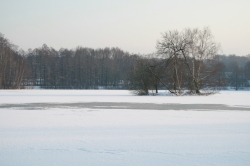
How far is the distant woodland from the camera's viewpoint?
37594 millimetres

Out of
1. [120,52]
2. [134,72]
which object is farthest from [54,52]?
[134,72]

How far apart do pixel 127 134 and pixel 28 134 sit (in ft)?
9.86

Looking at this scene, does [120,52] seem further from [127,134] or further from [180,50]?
[127,134]

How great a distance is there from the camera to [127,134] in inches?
329

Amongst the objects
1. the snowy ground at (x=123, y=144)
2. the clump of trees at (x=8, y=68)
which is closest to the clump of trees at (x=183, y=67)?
the snowy ground at (x=123, y=144)

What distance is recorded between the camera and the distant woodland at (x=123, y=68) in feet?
123

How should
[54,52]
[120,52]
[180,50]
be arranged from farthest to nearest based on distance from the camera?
1. [120,52]
2. [54,52]
3. [180,50]

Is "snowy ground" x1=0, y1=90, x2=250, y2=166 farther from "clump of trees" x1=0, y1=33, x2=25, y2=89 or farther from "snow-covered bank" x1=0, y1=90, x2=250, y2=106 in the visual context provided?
"clump of trees" x1=0, y1=33, x2=25, y2=89

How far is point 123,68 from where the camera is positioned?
99500 millimetres

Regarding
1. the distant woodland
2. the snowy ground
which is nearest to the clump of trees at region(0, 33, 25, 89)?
the distant woodland

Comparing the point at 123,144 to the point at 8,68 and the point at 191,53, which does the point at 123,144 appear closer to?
the point at 191,53

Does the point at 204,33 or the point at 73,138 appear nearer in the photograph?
the point at 73,138

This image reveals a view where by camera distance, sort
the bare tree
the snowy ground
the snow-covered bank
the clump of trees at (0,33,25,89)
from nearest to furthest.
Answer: the snowy ground < the snow-covered bank < the bare tree < the clump of trees at (0,33,25,89)

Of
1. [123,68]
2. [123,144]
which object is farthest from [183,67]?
[123,68]
